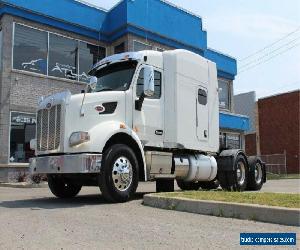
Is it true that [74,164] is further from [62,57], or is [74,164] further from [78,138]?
[62,57]

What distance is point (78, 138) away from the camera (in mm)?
9148

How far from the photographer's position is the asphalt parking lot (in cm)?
537

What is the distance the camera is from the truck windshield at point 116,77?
34.3 feet

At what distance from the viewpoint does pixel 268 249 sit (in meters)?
5.04

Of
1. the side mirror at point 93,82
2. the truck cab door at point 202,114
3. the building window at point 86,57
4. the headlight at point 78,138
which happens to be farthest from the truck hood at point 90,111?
the building window at point 86,57

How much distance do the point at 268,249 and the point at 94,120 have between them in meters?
5.33

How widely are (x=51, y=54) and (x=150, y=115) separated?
11.7 meters

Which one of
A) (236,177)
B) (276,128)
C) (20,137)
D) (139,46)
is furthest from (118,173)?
(276,128)

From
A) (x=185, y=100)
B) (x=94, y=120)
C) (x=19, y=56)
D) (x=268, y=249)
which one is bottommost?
(x=268, y=249)

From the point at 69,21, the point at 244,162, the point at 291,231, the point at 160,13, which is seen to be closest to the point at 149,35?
the point at 160,13

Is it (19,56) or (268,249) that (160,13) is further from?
(268,249)

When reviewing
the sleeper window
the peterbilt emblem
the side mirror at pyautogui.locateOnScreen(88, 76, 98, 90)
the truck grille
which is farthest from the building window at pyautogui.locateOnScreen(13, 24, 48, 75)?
the peterbilt emblem

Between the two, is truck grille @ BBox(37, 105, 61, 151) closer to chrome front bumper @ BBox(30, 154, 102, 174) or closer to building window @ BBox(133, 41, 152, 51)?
chrome front bumper @ BBox(30, 154, 102, 174)

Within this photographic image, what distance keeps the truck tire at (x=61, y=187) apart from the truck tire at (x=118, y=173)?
7.31 feet
